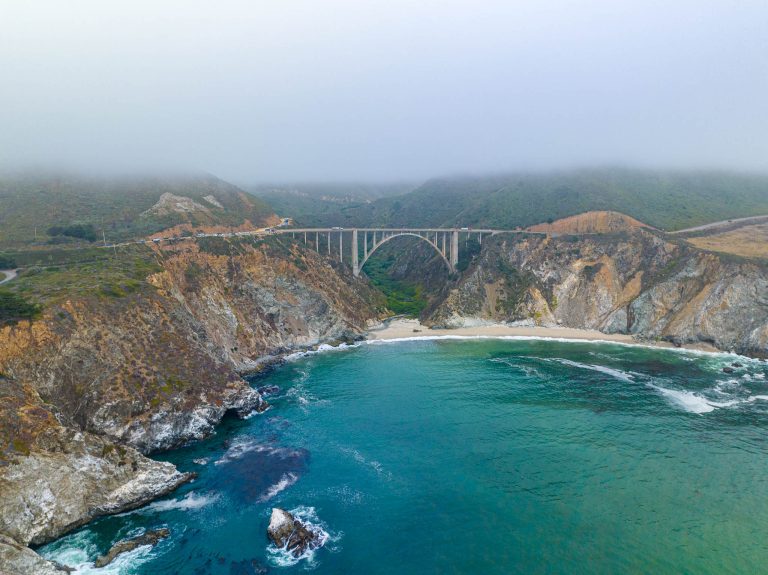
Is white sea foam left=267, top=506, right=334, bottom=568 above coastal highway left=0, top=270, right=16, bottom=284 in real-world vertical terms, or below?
below

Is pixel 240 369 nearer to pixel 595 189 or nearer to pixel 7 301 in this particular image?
pixel 7 301

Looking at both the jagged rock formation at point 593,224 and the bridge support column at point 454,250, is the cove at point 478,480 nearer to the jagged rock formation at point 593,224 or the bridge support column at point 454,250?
the jagged rock formation at point 593,224

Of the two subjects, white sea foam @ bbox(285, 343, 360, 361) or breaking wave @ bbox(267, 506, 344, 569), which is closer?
breaking wave @ bbox(267, 506, 344, 569)

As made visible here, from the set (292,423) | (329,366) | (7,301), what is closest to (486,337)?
(329,366)

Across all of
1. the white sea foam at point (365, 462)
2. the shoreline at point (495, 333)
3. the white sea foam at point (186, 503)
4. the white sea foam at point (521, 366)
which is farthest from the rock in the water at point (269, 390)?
the white sea foam at point (521, 366)

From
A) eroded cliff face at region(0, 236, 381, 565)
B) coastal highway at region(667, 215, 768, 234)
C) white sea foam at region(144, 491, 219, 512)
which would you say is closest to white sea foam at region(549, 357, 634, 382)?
eroded cliff face at region(0, 236, 381, 565)

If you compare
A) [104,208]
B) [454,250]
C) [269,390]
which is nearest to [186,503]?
[269,390]

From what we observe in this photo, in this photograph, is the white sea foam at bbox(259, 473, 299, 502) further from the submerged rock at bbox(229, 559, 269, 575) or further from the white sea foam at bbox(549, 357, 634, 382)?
the white sea foam at bbox(549, 357, 634, 382)
